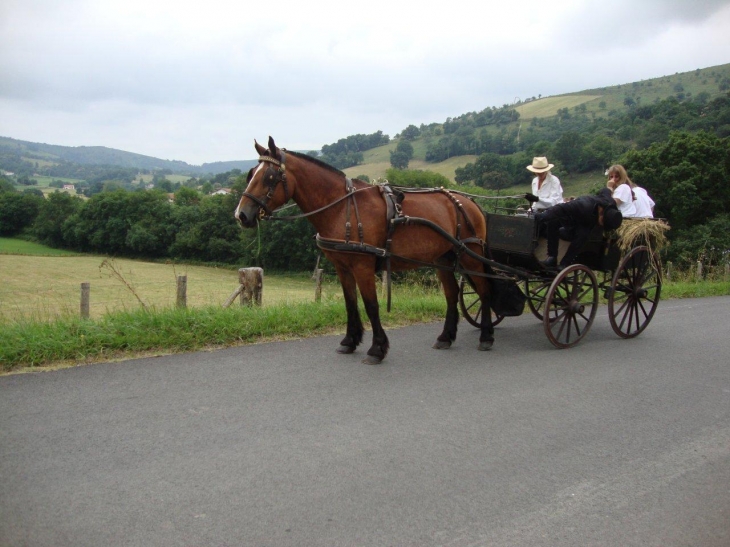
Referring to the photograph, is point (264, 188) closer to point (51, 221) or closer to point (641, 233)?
point (641, 233)

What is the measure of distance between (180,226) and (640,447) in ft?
214

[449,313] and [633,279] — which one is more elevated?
[633,279]

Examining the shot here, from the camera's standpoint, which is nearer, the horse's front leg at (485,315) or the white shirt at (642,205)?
the horse's front leg at (485,315)

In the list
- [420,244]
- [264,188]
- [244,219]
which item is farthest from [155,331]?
[420,244]

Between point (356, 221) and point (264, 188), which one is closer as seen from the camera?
point (264, 188)

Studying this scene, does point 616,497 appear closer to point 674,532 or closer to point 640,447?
point 674,532

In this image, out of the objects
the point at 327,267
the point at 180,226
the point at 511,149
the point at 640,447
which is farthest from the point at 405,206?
the point at 180,226

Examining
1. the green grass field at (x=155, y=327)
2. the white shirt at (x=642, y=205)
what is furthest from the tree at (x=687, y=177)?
the green grass field at (x=155, y=327)

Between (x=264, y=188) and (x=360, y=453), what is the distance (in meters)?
3.01

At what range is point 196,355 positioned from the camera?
20.0 ft

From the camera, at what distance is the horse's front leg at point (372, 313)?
6.13 meters

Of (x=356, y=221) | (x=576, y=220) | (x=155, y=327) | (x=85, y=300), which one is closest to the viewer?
(x=356, y=221)

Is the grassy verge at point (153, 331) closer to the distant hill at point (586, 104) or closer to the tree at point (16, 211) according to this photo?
the distant hill at point (586, 104)

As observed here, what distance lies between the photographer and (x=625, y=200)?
A: 8.12 metres
